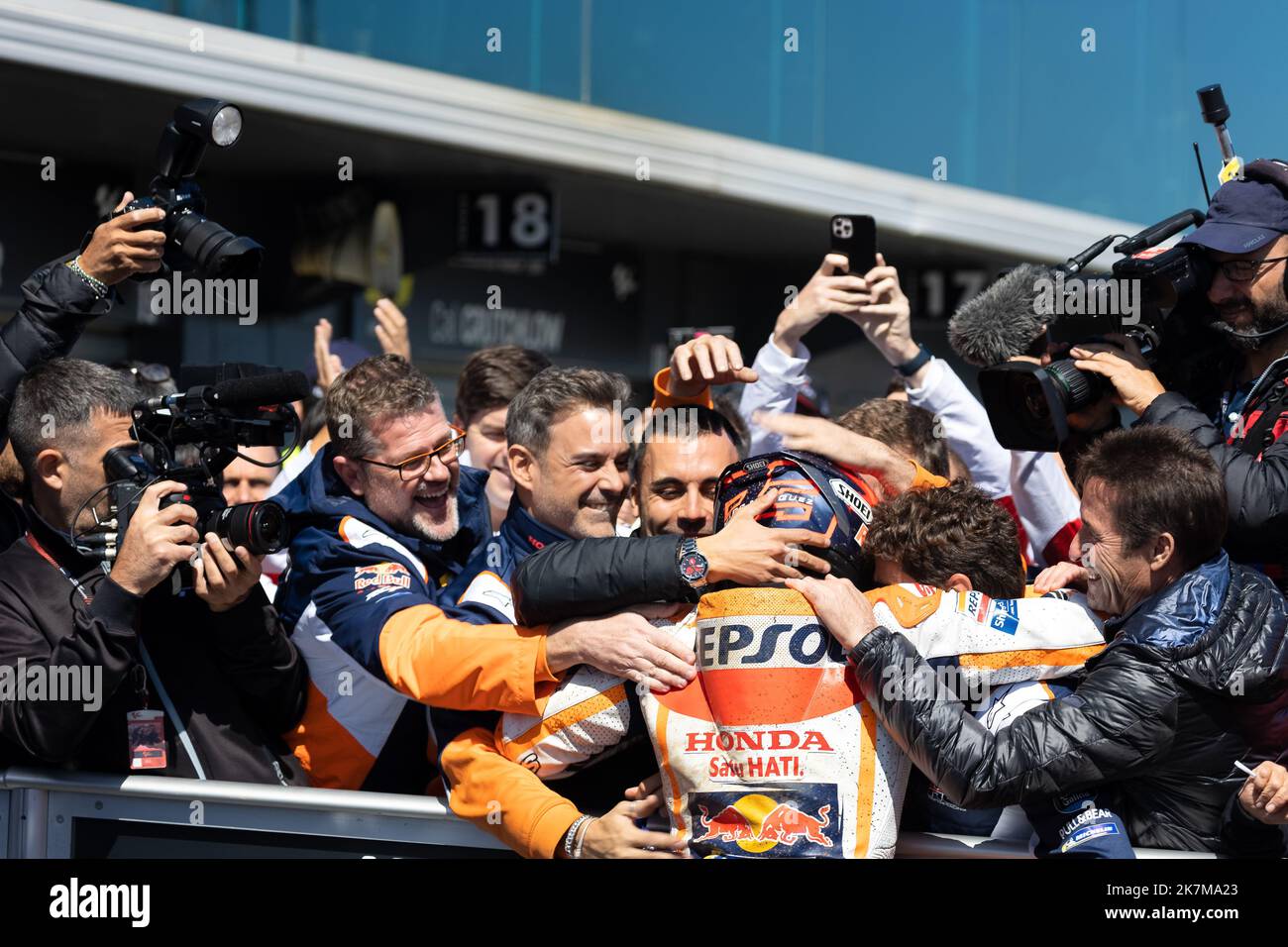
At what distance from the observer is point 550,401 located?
349 centimetres

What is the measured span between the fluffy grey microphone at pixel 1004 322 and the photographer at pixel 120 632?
1829mm

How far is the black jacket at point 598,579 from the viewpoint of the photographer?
281 cm

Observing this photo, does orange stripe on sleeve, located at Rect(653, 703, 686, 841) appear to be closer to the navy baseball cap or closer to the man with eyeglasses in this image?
the man with eyeglasses

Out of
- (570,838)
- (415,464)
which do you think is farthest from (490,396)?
(570,838)

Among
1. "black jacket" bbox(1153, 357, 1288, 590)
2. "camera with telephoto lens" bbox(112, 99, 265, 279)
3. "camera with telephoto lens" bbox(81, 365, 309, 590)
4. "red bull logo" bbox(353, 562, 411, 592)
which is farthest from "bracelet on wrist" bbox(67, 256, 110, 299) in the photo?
"black jacket" bbox(1153, 357, 1288, 590)

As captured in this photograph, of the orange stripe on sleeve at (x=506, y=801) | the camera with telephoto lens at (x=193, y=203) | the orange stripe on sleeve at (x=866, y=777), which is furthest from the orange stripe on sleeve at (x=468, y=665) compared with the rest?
the camera with telephoto lens at (x=193, y=203)

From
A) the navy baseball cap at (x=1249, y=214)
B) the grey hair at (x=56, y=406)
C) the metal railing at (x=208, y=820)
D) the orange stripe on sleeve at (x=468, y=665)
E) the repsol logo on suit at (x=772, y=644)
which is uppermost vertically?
the navy baseball cap at (x=1249, y=214)

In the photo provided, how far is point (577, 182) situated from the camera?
9.41m

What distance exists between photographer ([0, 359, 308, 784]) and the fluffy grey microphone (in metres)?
1.83

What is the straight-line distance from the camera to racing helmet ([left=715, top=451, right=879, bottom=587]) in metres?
2.86

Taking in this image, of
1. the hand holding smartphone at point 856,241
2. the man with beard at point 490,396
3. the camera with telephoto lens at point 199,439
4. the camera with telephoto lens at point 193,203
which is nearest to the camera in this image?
the camera with telephoto lens at point 199,439

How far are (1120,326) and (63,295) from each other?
2515mm

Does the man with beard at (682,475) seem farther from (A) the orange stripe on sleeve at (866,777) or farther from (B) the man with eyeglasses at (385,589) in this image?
(A) the orange stripe on sleeve at (866,777)
